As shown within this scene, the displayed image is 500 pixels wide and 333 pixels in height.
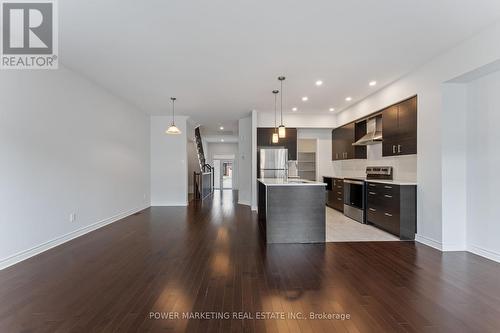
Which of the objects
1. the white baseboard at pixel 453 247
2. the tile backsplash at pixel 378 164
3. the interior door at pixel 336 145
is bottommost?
the white baseboard at pixel 453 247

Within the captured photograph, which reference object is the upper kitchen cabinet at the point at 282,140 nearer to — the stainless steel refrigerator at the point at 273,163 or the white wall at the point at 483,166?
the stainless steel refrigerator at the point at 273,163

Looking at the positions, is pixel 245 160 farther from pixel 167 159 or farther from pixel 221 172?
pixel 221 172

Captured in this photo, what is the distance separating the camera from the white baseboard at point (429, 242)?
142 inches

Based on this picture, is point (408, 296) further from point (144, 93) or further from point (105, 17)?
point (144, 93)

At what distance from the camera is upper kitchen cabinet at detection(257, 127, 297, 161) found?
742cm

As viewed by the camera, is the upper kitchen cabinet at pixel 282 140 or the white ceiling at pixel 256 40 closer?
the white ceiling at pixel 256 40

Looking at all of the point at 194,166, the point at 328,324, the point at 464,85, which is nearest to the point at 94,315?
the point at 328,324

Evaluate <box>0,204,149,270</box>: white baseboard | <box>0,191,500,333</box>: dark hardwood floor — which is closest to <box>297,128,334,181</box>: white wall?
<box>0,191,500,333</box>: dark hardwood floor

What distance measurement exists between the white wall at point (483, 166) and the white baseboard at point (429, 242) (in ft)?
1.33

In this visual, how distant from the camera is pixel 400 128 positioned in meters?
4.54

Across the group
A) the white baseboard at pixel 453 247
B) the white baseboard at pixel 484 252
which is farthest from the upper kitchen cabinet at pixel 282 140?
the white baseboard at pixel 484 252

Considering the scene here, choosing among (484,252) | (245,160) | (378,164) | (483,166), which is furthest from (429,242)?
(245,160)

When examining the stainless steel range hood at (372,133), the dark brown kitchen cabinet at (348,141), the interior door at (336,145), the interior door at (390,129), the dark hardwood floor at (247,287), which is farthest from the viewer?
the interior door at (336,145)

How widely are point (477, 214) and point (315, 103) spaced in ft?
13.3
